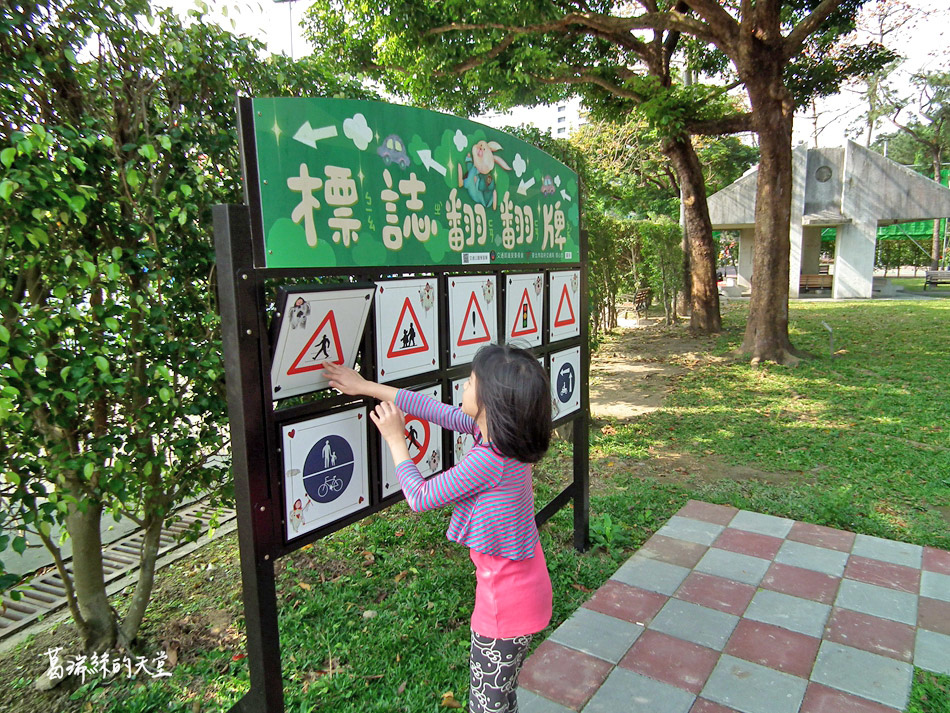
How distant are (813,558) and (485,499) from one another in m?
2.84

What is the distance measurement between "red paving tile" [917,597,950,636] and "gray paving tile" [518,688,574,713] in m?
1.91

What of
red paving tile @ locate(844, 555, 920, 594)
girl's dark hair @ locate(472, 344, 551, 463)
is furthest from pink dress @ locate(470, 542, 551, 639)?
red paving tile @ locate(844, 555, 920, 594)

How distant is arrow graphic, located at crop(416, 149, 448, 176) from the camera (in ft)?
8.20

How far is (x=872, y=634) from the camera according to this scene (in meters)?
2.94

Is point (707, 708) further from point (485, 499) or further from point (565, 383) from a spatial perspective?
point (565, 383)

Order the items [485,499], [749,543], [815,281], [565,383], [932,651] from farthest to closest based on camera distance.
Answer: [815,281]
[749,543]
[565,383]
[932,651]
[485,499]

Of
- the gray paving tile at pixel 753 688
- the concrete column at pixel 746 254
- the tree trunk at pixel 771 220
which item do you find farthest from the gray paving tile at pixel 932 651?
the concrete column at pixel 746 254

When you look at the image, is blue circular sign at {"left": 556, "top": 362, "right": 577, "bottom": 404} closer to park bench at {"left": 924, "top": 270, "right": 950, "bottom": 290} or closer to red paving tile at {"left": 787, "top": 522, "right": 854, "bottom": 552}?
red paving tile at {"left": 787, "top": 522, "right": 854, "bottom": 552}

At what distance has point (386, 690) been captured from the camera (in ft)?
8.61

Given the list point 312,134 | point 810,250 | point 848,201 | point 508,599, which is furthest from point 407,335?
point 810,250

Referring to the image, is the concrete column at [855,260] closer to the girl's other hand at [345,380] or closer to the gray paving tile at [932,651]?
the gray paving tile at [932,651]

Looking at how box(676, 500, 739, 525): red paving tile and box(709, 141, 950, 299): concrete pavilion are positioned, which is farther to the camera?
box(709, 141, 950, 299): concrete pavilion

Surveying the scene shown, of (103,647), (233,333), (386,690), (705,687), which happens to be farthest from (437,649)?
(233,333)

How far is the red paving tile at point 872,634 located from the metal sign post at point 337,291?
203 centimetres
